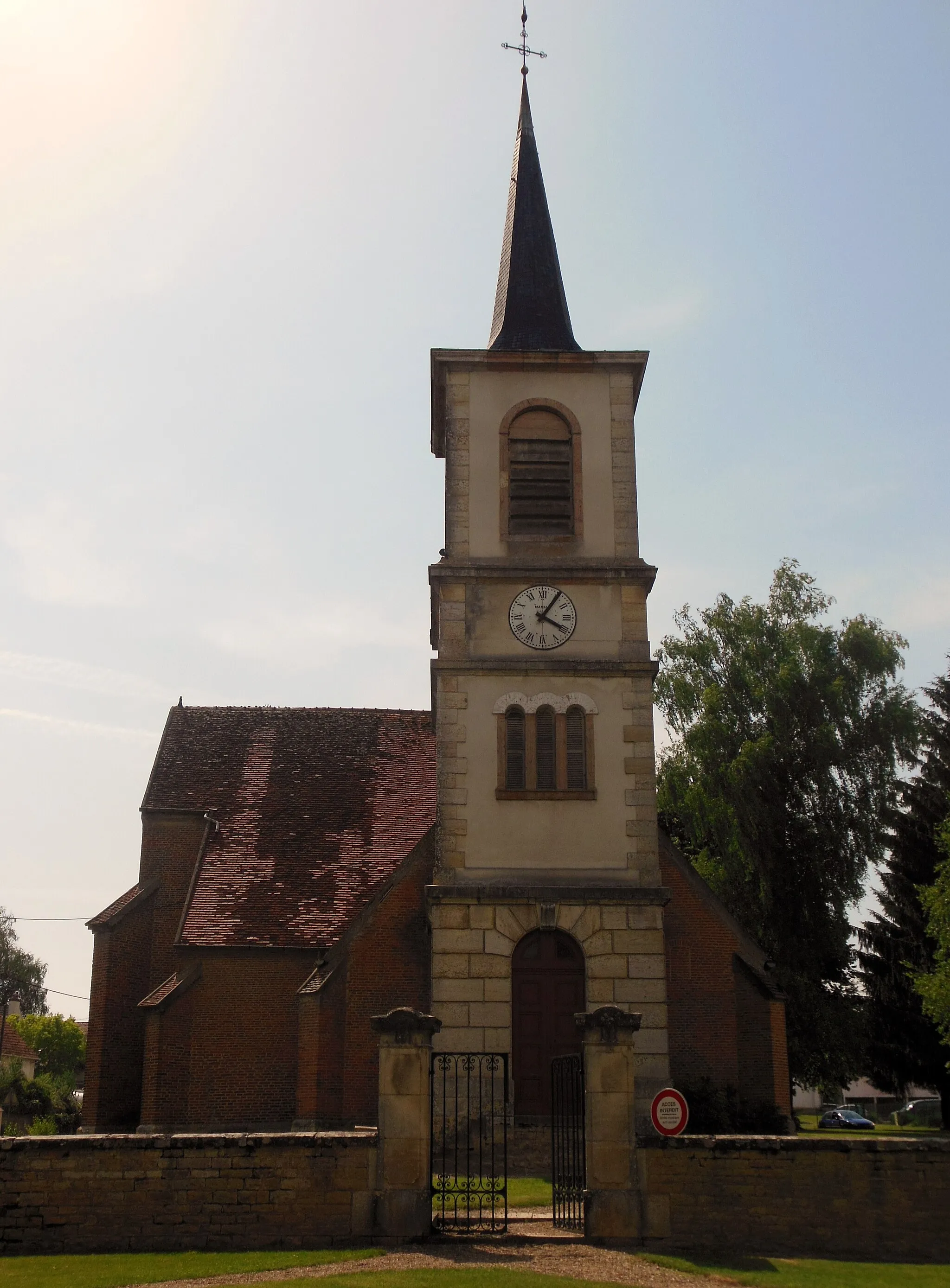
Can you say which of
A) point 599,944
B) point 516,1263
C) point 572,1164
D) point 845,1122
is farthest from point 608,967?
point 845,1122

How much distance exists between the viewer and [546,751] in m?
21.9

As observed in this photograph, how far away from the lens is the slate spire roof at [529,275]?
25.3 meters

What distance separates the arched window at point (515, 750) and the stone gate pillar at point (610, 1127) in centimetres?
773

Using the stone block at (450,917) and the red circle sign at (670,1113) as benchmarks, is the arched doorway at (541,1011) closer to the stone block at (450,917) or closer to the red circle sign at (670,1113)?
the stone block at (450,917)

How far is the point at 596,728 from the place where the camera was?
21969 millimetres

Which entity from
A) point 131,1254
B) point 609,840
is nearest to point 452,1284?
point 131,1254

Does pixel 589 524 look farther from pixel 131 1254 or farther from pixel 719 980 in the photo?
pixel 131 1254

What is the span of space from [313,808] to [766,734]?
41.2ft

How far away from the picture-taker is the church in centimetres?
2077

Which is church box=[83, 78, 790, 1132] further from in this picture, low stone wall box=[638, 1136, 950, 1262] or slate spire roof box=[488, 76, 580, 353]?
low stone wall box=[638, 1136, 950, 1262]

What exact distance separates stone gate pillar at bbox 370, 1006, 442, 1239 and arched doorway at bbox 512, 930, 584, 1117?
→ 690 cm

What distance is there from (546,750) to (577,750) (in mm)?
549

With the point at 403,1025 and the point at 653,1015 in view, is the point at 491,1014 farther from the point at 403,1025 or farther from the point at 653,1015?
the point at 403,1025

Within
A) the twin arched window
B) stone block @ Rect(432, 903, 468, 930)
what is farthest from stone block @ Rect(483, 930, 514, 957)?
the twin arched window
